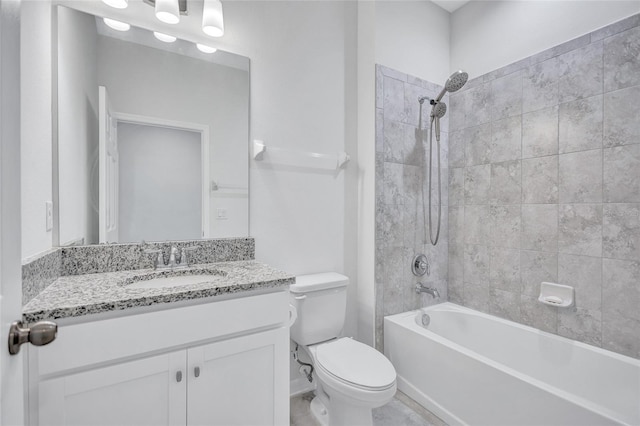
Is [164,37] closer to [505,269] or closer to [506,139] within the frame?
[506,139]

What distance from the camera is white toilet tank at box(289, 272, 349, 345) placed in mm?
1760

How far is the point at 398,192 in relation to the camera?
2.21 metres

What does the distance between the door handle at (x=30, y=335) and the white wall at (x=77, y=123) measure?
3.29 feet

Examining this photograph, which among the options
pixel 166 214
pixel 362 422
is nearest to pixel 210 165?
pixel 166 214

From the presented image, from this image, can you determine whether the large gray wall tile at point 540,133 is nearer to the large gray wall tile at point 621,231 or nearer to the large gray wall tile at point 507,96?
the large gray wall tile at point 507,96

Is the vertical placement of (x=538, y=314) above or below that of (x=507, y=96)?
below

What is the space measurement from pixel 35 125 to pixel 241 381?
124 cm

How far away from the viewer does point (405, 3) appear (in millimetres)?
2258

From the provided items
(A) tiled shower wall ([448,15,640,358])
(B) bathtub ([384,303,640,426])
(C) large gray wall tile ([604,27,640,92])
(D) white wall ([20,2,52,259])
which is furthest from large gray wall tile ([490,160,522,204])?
(D) white wall ([20,2,52,259])

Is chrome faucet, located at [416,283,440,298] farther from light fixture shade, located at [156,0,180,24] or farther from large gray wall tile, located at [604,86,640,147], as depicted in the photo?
light fixture shade, located at [156,0,180,24]

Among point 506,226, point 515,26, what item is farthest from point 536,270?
point 515,26

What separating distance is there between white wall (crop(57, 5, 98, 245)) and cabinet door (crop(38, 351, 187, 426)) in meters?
0.67

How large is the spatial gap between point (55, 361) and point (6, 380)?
54 cm

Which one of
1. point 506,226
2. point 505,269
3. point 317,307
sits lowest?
point 317,307
